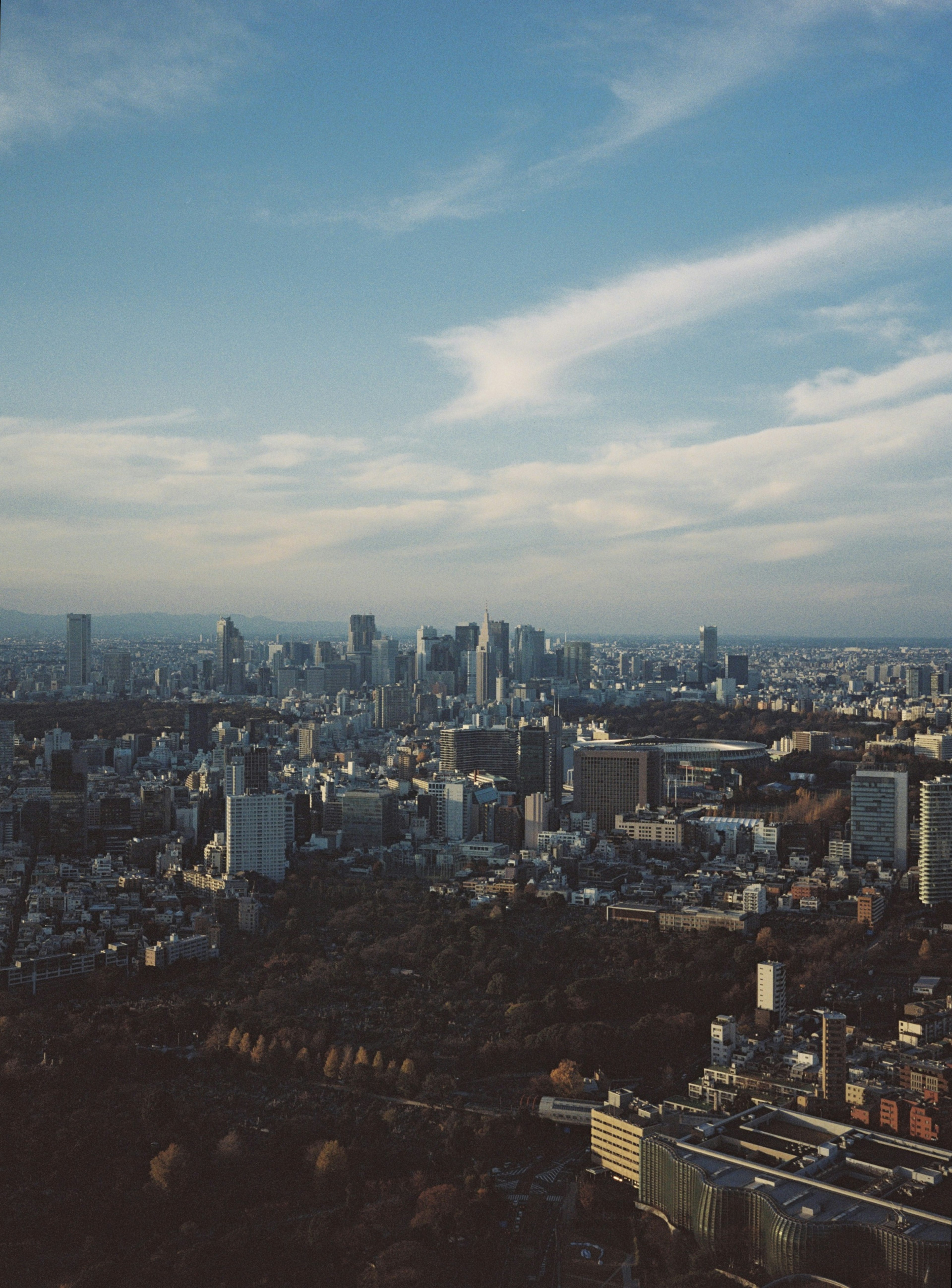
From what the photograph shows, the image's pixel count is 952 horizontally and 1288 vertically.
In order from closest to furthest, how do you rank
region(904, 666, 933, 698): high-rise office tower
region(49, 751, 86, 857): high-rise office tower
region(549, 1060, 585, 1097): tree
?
region(549, 1060, 585, 1097): tree
region(49, 751, 86, 857): high-rise office tower
region(904, 666, 933, 698): high-rise office tower

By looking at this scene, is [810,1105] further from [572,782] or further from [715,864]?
[572,782]

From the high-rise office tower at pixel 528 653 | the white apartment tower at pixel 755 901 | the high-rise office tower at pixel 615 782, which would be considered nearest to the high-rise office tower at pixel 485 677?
the high-rise office tower at pixel 528 653

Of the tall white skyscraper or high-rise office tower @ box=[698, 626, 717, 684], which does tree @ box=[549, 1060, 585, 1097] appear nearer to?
the tall white skyscraper

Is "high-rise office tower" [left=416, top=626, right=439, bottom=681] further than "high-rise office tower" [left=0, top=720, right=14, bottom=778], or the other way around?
"high-rise office tower" [left=416, top=626, right=439, bottom=681]

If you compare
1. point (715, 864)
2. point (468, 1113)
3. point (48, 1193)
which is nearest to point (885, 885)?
point (715, 864)

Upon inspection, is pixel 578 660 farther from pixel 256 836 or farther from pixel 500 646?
pixel 256 836

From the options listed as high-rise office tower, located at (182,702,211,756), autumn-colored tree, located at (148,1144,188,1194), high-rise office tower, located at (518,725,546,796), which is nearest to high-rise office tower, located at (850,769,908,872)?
high-rise office tower, located at (518,725,546,796)

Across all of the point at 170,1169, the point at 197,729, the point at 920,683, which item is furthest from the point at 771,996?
the point at 920,683
